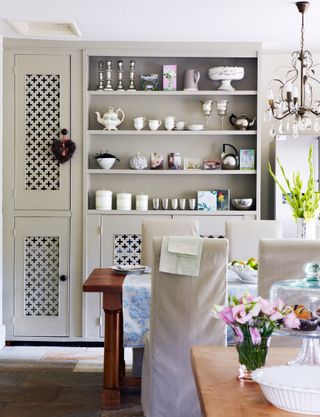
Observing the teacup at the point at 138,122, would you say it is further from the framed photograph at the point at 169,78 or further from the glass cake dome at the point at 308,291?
the glass cake dome at the point at 308,291

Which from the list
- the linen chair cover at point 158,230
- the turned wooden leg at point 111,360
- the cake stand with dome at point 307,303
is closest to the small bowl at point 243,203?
the linen chair cover at point 158,230

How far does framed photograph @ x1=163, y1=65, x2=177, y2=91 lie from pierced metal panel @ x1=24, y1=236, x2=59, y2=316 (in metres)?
1.57

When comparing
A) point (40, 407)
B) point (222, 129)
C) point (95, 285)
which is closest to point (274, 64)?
point (222, 129)

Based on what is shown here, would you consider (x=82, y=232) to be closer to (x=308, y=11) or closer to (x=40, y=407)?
(x=40, y=407)

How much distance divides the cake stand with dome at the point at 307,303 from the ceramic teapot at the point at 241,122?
3644 millimetres

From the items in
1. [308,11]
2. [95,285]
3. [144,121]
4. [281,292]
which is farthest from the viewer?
[144,121]

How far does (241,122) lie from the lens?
5930 millimetres

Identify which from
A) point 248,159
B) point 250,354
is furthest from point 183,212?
point 250,354

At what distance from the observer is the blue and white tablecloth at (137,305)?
3936mm

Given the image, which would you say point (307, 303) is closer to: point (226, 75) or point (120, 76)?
point (226, 75)

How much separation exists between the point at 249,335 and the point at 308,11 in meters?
3.30

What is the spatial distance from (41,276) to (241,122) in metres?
2.11

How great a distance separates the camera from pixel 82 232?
591cm

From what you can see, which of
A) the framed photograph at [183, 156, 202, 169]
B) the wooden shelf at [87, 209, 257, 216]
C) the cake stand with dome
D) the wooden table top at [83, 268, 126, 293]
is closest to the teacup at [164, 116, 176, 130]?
the framed photograph at [183, 156, 202, 169]
